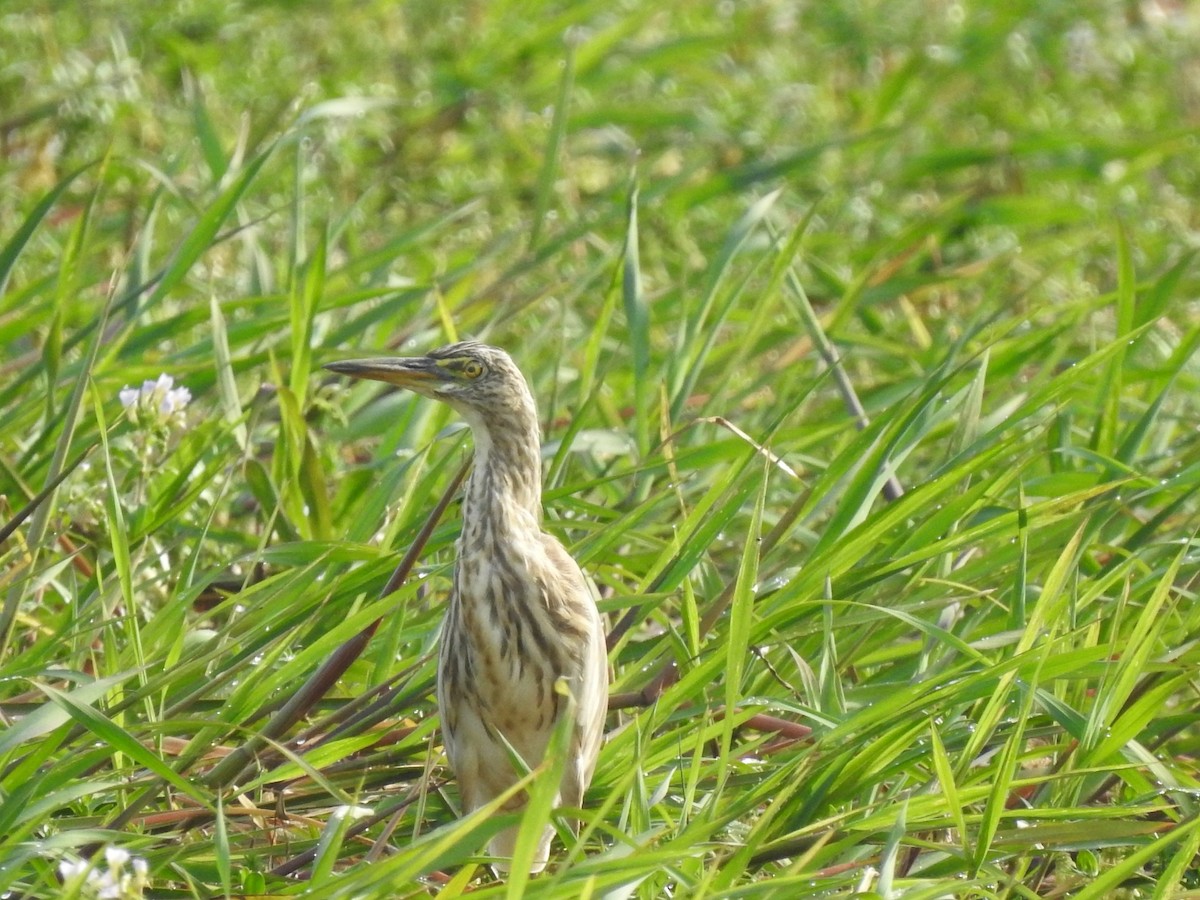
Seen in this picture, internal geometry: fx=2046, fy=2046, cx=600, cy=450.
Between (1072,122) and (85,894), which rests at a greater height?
(85,894)

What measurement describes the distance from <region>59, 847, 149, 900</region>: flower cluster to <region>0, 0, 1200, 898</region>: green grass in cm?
3

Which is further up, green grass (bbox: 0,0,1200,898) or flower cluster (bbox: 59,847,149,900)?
flower cluster (bbox: 59,847,149,900)

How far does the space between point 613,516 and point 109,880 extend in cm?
193

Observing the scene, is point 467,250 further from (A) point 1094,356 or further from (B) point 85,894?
(B) point 85,894

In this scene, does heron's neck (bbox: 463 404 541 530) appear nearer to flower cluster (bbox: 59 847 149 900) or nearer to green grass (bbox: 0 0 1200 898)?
green grass (bbox: 0 0 1200 898)

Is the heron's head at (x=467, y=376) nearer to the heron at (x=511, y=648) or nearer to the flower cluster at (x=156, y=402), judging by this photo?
the heron at (x=511, y=648)

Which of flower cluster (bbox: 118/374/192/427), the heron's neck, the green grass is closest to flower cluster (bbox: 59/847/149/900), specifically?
the green grass

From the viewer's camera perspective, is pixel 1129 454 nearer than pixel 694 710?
No

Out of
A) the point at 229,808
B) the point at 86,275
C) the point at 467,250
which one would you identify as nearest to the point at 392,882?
the point at 229,808

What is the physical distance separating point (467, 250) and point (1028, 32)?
4327mm

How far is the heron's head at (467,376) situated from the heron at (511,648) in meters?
0.09

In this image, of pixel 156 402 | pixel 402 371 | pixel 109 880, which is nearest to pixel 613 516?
pixel 402 371

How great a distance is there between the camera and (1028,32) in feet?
34.1

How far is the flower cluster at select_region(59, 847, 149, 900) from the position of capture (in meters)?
3.11
